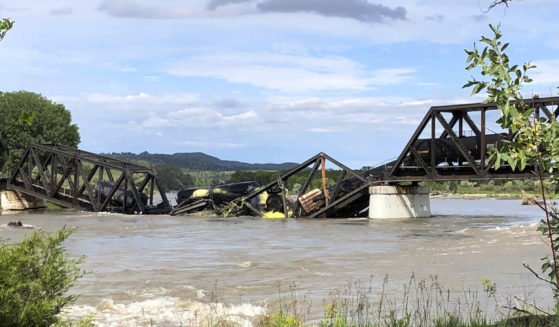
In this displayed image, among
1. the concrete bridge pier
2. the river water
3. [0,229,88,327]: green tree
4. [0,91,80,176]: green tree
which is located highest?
[0,91,80,176]: green tree

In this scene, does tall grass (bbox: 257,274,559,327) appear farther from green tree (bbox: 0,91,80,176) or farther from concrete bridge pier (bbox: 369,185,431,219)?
green tree (bbox: 0,91,80,176)

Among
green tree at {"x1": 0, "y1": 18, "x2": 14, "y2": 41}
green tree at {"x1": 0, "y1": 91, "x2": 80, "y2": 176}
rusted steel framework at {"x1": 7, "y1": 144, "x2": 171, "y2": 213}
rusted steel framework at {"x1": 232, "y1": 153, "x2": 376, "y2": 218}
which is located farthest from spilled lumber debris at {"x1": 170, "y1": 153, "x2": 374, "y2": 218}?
green tree at {"x1": 0, "y1": 18, "x2": 14, "y2": 41}

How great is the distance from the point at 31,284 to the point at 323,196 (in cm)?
4287

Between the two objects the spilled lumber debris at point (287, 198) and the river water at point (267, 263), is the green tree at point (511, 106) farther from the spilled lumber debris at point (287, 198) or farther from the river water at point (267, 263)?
the spilled lumber debris at point (287, 198)

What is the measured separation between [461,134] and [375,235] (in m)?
13.8

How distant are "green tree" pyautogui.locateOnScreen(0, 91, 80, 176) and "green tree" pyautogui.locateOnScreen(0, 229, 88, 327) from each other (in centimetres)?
6849

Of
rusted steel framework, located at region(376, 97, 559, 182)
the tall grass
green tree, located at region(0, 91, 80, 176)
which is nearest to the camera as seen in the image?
the tall grass

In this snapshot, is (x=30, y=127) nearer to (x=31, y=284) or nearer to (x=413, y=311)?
(x=413, y=311)

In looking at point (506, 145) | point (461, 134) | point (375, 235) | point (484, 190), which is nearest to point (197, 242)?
point (375, 235)

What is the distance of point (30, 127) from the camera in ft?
256

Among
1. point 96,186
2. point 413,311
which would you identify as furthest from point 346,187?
point 413,311

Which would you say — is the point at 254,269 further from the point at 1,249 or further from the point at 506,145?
the point at 506,145

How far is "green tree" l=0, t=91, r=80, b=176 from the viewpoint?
Answer: 244 ft

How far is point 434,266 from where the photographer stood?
20.8 m
